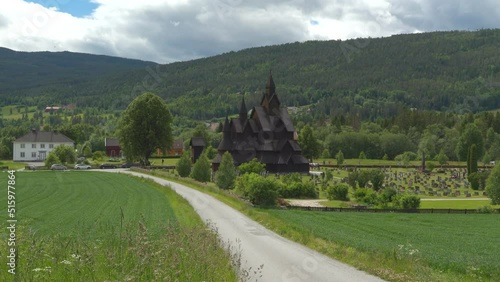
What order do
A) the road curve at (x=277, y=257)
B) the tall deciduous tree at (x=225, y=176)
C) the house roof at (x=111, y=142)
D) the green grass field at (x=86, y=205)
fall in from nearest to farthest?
1. the road curve at (x=277, y=257)
2. the green grass field at (x=86, y=205)
3. the tall deciduous tree at (x=225, y=176)
4. the house roof at (x=111, y=142)

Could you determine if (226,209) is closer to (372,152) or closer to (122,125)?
(122,125)

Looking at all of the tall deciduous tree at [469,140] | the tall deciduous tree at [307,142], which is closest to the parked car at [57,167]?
the tall deciduous tree at [307,142]

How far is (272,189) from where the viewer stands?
37.9 meters

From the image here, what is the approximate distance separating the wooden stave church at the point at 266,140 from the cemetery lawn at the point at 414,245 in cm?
4401

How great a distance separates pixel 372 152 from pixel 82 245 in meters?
126

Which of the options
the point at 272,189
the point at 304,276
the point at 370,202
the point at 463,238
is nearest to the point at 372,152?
the point at 370,202

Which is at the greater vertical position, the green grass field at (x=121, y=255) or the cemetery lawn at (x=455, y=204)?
the green grass field at (x=121, y=255)

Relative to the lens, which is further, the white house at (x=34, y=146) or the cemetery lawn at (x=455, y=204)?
the white house at (x=34, y=146)

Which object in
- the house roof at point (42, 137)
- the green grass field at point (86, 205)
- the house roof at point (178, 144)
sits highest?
the house roof at point (42, 137)

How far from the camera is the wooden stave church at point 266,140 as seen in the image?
257 feet

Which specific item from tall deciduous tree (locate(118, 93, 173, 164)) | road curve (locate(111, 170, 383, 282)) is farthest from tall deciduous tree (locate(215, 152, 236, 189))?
road curve (locate(111, 170, 383, 282))

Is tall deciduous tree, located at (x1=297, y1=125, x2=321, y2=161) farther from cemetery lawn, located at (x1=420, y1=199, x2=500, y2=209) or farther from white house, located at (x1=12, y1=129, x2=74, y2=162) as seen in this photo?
white house, located at (x1=12, y1=129, x2=74, y2=162)

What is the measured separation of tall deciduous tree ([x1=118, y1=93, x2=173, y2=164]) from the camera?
70312 millimetres

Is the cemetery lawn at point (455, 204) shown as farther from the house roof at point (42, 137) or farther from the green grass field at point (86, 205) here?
the house roof at point (42, 137)
